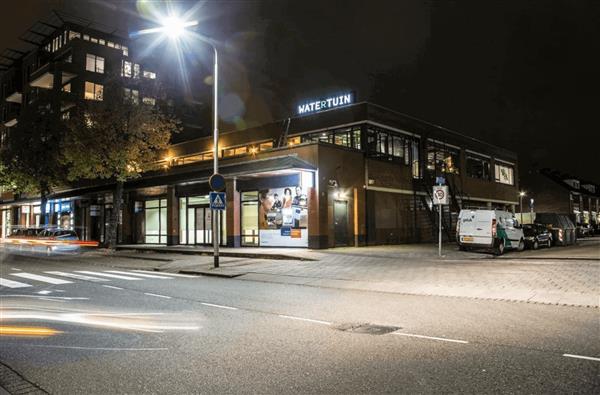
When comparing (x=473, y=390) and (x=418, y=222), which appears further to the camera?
(x=418, y=222)

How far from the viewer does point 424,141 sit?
3569 cm

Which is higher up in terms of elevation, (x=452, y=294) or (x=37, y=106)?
(x=37, y=106)

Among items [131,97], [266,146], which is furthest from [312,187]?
[131,97]

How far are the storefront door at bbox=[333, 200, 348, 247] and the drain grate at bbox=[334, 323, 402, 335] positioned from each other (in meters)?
18.8

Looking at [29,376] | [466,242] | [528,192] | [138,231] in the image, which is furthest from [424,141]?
[528,192]

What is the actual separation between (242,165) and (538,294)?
19.6 metres

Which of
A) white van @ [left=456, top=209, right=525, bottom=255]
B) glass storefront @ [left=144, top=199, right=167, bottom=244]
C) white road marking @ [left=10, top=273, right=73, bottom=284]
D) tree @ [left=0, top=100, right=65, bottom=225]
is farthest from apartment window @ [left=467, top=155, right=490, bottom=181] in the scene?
white road marking @ [left=10, top=273, right=73, bottom=284]

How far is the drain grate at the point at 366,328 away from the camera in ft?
25.3

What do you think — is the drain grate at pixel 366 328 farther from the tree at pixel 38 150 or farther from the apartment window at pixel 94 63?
the apartment window at pixel 94 63

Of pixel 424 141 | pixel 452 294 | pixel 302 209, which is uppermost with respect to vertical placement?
pixel 424 141

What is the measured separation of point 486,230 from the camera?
22828mm

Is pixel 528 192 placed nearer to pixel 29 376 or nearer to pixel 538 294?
pixel 538 294

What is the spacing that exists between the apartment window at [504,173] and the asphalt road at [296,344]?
40.7 meters

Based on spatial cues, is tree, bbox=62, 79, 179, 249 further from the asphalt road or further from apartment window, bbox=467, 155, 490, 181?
apartment window, bbox=467, 155, 490, 181
